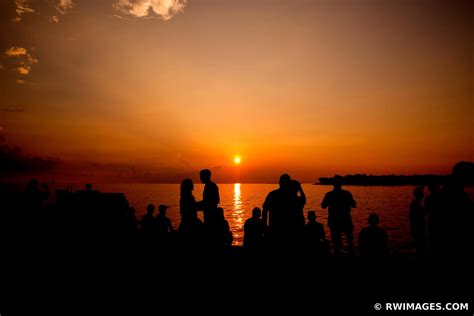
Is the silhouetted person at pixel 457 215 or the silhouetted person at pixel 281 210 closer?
the silhouetted person at pixel 457 215

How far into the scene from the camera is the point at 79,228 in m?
13.9

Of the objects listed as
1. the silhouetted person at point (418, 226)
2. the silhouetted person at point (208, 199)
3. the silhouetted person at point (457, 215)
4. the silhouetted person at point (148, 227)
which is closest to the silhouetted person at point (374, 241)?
the silhouetted person at point (457, 215)

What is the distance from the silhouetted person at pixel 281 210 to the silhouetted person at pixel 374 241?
2.74m

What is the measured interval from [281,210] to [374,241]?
3134 mm

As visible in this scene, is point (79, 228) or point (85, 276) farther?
point (79, 228)

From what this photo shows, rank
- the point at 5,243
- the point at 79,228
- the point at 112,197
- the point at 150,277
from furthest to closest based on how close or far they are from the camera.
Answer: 1. the point at 112,197
2. the point at 79,228
3. the point at 5,243
4. the point at 150,277

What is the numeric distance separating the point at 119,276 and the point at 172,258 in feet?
4.89

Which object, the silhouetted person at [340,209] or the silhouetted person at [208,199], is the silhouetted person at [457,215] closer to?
the silhouetted person at [340,209]

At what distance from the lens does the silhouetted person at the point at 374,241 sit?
638 centimetres

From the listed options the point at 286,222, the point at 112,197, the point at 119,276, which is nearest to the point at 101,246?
the point at 119,276

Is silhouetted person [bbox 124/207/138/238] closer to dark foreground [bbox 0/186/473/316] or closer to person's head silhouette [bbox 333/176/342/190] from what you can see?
dark foreground [bbox 0/186/473/316]

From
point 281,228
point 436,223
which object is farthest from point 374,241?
point 281,228

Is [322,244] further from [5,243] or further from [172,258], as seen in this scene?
[5,243]

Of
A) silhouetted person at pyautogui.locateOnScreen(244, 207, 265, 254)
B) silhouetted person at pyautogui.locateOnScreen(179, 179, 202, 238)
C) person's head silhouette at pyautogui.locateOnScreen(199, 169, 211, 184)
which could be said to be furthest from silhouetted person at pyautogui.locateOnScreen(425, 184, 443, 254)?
silhouetted person at pyautogui.locateOnScreen(179, 179, 202, 238)
